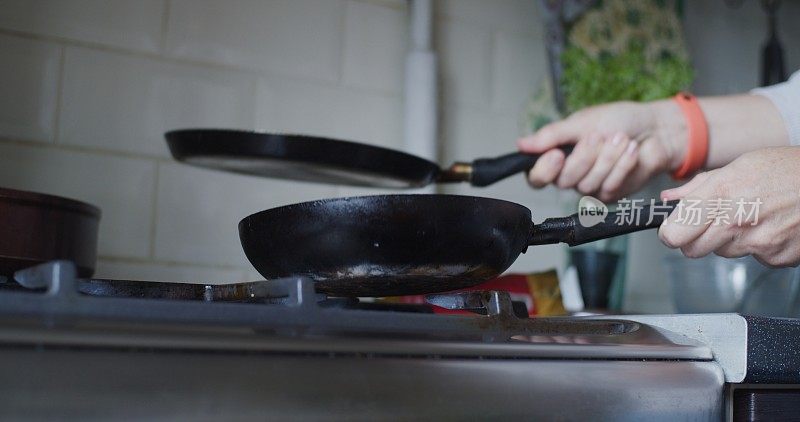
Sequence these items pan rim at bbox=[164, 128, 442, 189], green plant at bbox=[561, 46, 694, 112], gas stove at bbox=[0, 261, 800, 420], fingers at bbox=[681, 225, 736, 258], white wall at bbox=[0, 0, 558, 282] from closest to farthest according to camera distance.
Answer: gas stove at bbox=[0, 261, 800, 420] → fingers at bbox=[681, 225, 736, 258] → pan rim at bbox=[164, 128, 442, 189] → white wall at bbox=[0, 0, 558, 282] → green plant at bbox=[561, 46, 694, 112]

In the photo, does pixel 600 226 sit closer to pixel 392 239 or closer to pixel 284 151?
pixel 392 239

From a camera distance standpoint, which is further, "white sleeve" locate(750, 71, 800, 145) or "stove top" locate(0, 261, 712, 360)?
"white sleeve" locate(750, 71, 800, 145)

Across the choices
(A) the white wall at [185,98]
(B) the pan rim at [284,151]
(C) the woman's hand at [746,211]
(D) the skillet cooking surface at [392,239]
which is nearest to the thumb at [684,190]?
(C) the woman's hand at [746,211]

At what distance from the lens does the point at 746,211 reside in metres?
0.59

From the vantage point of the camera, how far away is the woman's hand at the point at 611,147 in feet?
2.91

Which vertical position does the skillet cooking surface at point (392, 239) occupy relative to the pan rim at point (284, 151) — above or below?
below

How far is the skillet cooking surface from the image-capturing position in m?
0.45

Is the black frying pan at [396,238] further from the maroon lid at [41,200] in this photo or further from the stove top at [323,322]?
the maroon lid at [41,200]

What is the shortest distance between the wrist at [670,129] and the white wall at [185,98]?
0.27 metres

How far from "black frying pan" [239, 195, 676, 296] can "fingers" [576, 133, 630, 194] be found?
1.33 ft

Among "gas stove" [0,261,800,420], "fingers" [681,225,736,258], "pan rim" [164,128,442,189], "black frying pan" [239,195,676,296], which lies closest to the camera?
"gas stove" [0,261,800,420]

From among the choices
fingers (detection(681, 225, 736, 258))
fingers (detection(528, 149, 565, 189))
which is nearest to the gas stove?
fingers (detection(681, 225, 736, 258))

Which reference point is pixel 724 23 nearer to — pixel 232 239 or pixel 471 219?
pixel 232 239

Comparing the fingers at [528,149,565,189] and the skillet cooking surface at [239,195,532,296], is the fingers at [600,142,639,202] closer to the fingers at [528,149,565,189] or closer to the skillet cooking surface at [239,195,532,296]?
the fingers at [528,149,565,189]
